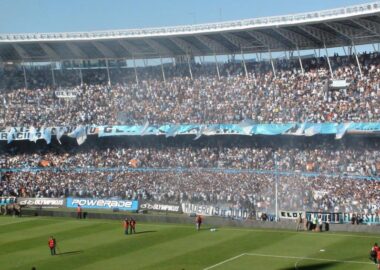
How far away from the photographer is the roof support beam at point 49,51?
208ft

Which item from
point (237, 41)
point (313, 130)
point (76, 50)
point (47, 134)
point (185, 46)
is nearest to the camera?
point (313, 130)

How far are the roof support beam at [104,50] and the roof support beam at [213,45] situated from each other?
10.2m

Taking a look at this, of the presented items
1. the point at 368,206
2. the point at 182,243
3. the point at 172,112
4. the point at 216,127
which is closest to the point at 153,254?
the point at 182,243

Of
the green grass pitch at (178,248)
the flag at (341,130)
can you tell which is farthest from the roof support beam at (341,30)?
the green grass pitch at (178,248)

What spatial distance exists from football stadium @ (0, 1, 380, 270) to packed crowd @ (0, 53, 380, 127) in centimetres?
16

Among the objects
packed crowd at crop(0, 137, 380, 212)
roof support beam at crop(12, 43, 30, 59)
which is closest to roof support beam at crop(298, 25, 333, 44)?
packed crowd at crop(0, 137, 380, 212)

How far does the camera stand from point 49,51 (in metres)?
64.4

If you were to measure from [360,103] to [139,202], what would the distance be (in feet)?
59.5

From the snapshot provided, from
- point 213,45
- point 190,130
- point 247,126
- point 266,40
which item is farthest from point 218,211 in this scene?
point 213,45

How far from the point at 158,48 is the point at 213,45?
584 centimetres

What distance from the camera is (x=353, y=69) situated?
52.4 metres

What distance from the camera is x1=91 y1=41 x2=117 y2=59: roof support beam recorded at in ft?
203

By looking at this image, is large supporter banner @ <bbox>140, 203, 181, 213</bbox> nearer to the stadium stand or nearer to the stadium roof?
the stadium stand

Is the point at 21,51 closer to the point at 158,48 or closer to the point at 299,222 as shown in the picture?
the point at 158,48
